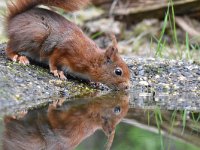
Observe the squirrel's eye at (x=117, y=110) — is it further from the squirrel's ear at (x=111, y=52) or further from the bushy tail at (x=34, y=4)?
the bushy tail at (x=34, y=4)

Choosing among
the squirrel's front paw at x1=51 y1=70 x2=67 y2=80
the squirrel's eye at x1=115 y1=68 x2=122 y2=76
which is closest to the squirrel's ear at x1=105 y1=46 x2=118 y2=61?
the squirrel's eye at x1=115 y1=68 x2=122 y2=76

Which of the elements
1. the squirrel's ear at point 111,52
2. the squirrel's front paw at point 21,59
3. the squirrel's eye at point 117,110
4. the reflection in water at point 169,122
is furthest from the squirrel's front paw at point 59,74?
the reflection in water at point 169,122

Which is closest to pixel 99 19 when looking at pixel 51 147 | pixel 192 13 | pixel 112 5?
pixel 112 5

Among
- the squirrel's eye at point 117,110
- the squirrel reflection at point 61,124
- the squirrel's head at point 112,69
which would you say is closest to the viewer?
the squirrel reflection at point 61,124

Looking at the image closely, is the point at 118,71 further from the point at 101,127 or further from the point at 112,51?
Result: the point at 101,127

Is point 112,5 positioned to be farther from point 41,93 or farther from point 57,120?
point 57,120
